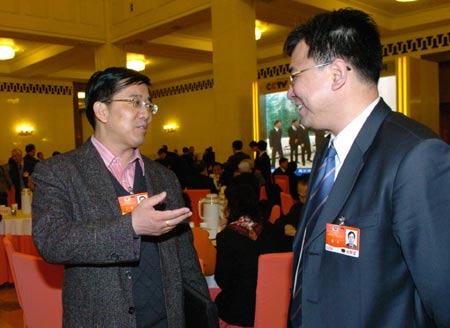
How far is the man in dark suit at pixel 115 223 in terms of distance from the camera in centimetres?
122

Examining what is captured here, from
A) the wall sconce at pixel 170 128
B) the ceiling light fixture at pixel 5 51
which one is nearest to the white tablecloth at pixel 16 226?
the ceiling light fixture at pixel 5 51

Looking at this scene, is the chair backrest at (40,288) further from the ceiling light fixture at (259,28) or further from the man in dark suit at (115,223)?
the ceiling light fixture at (259,28)

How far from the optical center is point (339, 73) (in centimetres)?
112

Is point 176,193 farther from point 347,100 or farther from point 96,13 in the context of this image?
point 96,13

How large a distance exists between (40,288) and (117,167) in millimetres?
1094

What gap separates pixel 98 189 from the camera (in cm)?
140

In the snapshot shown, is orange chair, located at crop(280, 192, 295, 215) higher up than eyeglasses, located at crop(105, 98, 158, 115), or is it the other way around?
eyeglasses, located at crop(105, 98, 158, 115)

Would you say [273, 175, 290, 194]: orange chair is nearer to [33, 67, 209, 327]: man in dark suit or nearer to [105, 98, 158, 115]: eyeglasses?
[33, 67, 209, 327]: man in dark suit

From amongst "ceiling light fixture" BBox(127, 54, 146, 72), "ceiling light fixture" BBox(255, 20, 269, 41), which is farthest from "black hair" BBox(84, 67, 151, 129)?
"ceiling light fixture" BBox(127, 54, 146, 72)

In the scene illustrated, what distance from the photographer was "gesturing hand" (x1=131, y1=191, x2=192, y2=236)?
46.7 inches

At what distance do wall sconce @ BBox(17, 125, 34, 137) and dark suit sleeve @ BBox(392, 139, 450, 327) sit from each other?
48.6 ft

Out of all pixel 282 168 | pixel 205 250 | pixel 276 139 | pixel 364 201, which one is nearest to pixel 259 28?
pixel 276 139

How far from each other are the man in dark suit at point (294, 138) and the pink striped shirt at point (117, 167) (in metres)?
6.20

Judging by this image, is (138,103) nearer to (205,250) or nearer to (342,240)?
(342,240)
